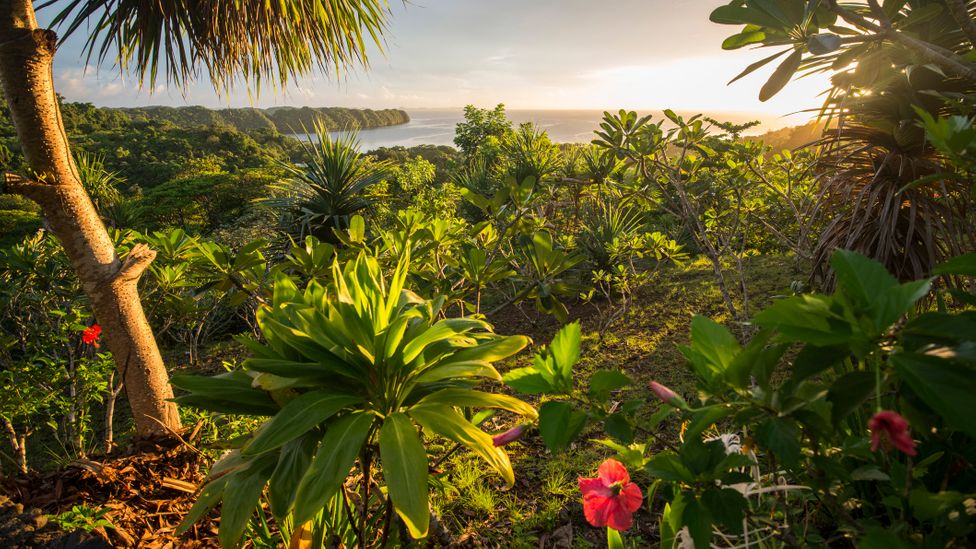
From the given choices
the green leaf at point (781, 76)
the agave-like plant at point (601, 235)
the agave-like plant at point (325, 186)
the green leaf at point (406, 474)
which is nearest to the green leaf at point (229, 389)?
the green leaf at point (406, 474)

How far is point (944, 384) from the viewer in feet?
1.37

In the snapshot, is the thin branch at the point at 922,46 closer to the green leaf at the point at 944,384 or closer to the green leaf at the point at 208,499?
the green leaf at the point at 944,384

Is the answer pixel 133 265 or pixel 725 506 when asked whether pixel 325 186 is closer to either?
pixel 133 265

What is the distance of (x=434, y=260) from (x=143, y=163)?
28448mm

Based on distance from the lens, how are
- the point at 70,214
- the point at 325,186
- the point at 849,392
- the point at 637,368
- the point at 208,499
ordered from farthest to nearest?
the point at 325,186, the point at 637,368, the point at 70,214, the point at 208,499, the point at 849,392

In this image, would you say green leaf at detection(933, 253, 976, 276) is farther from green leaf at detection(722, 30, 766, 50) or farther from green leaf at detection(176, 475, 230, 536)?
green leaf at detection(176, 475, 230, 536)

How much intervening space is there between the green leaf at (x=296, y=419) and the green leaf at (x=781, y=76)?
1.21 metres

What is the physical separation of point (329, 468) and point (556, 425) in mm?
519

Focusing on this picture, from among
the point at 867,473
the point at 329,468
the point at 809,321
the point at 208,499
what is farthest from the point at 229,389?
the point at 867,473

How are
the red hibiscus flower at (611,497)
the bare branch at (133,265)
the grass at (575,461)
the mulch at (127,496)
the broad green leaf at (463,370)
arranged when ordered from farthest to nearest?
the bare branch at (133,265) → the grass at (575,461) → the mulch at (127,496) → the broad green leaf at (463,370) → the red hibiscus flower at (611,497)

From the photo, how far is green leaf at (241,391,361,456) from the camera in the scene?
2.90 ft

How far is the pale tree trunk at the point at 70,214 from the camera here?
5.61 feet

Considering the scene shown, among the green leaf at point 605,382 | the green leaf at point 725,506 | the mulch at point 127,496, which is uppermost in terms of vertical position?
the green leaf at point 605,382

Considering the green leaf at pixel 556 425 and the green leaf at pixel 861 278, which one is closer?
the green leaf at pixel 861 278
